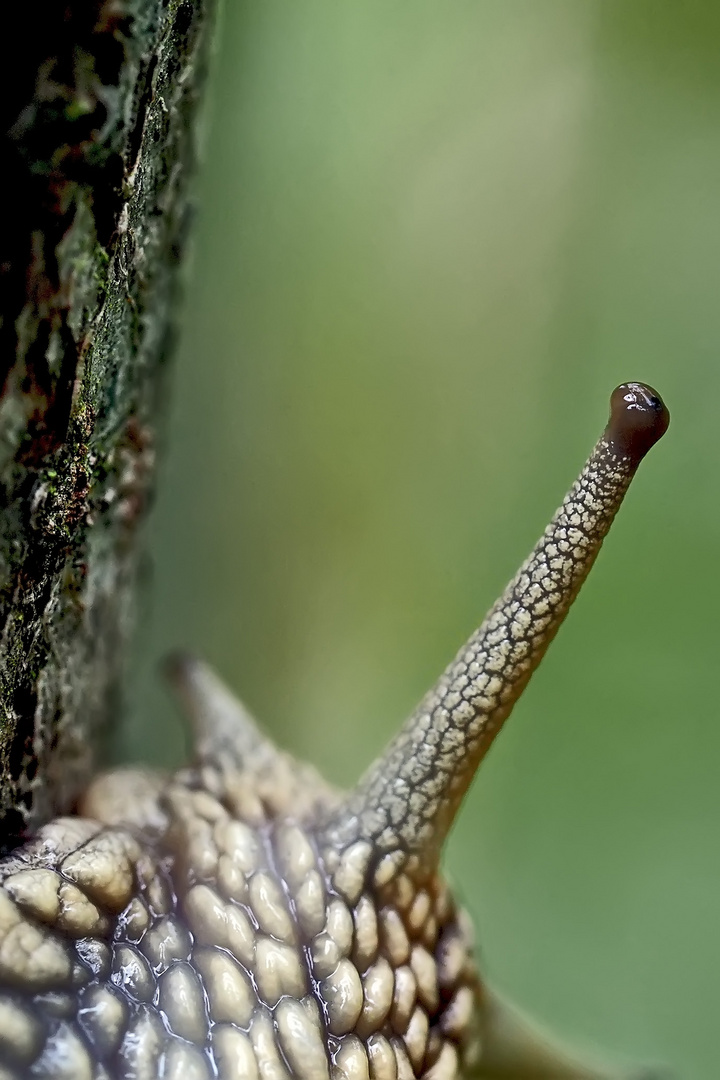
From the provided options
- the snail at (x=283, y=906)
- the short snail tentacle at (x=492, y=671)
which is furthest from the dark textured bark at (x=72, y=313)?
the short snail tentacle at (x=492, y=671)

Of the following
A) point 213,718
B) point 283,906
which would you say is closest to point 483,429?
point 213,718

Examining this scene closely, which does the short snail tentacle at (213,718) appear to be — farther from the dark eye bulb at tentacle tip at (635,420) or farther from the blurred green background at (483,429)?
the dark eye bulb at tentacle tip at (635,420)

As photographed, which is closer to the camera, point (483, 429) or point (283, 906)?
point (283, 906)

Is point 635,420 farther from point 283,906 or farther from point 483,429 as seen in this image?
point 483,429

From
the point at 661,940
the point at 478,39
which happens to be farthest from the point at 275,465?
the point at 661,940

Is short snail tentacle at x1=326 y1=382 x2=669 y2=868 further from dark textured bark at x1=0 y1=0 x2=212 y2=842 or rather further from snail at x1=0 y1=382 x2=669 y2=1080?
dark textured bark at x1=0 y1=0 x2=212 y2=842

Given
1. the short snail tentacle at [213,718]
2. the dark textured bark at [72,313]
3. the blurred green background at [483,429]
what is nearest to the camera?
the dark textured bark at [72,313]

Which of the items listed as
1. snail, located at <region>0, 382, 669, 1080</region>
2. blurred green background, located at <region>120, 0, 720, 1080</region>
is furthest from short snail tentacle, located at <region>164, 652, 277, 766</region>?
blurred green background, located at <region>120, 0, 720, 1080</region>

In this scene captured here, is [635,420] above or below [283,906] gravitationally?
above
